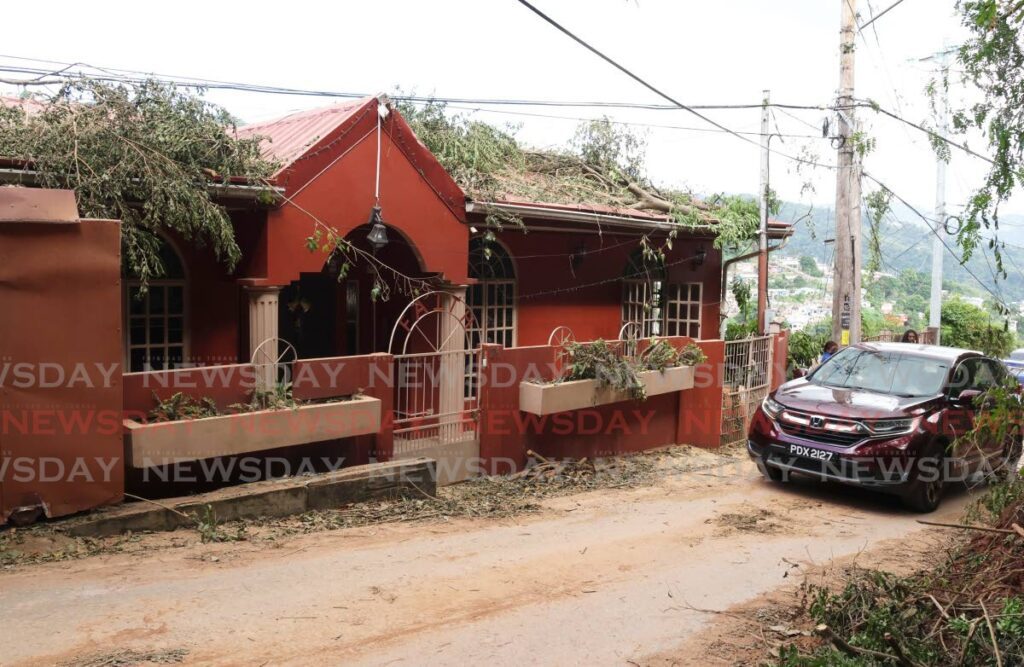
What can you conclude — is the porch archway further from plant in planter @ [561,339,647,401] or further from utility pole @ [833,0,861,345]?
utility pole @ [833,0,861,345]

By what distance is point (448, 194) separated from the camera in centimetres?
1052

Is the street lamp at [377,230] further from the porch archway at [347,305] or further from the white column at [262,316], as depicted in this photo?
the porch archway at [347,305]

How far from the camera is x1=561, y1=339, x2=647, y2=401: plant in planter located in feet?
34.2

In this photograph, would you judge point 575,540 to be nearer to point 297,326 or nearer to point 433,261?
point 433,261

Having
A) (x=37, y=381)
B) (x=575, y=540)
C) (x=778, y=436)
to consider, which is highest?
(x=37, y=381)

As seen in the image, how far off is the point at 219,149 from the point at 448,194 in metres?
2.98

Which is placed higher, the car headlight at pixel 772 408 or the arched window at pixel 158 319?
the arched window at pixel 158 319

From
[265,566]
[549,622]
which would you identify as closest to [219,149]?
[265,566]

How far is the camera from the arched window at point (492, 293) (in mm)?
12086

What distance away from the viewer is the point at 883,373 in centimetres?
947

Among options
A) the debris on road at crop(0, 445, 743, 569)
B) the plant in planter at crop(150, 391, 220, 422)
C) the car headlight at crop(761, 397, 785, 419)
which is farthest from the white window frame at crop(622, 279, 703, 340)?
the plant in planter at crop(150, 391, 220, 422)

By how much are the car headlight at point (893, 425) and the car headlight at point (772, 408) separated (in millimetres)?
972

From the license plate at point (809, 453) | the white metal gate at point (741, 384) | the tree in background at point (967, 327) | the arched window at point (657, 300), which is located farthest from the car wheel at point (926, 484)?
the tree in background at point (967, 327)

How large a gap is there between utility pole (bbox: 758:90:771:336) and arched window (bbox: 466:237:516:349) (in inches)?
177
